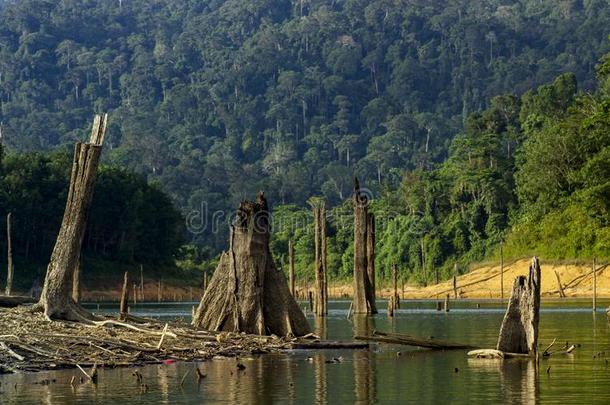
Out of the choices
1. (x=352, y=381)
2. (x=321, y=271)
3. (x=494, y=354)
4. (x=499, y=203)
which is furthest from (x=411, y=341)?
(x=499, y=203)

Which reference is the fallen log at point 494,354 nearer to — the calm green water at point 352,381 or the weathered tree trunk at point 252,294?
the calm green water at point 352,381


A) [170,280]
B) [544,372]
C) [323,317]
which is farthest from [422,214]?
[544,372]

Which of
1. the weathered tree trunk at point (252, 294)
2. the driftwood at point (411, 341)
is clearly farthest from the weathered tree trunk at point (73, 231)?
the driftwood at point (411, 341)

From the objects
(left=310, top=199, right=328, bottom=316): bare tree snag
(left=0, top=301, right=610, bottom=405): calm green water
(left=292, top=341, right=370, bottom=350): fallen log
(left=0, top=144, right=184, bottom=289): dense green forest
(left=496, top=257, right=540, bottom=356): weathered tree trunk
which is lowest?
(left=0, top=301, right=610, bottom=405): calm green water

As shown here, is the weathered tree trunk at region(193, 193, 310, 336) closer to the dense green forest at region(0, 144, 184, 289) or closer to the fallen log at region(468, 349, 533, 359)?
the fallen log at region(468, 349, 533, 359)

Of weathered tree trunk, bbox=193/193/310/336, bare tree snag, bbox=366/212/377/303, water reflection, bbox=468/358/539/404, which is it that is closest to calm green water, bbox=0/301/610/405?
water reflection, bbox=468/358/539/404

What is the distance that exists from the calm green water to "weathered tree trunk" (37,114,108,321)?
471cm

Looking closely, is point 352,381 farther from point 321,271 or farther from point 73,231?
point 321,271

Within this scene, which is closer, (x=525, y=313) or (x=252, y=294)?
(x=525, y=313)

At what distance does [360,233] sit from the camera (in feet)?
183

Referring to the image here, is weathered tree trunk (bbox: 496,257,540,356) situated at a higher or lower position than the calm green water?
higher

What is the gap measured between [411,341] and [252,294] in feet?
16.1

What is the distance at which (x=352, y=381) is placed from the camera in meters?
25.6

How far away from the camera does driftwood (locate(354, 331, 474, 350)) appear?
31219 mm
